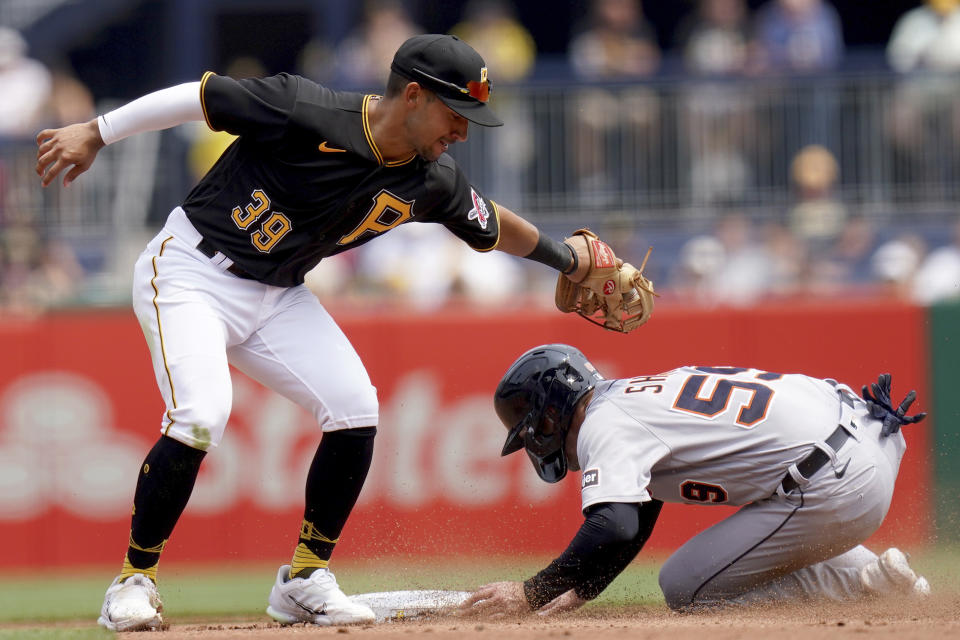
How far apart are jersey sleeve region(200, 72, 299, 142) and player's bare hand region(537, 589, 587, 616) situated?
6.69 ft

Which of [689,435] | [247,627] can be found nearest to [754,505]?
[689,435]

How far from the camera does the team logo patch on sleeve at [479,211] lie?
5.36 metres

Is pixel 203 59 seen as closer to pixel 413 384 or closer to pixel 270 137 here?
pixel 413 384

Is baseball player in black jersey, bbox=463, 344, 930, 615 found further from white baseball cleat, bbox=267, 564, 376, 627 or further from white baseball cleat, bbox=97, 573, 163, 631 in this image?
white baseball cleat, bbox=97, 573, 163, 631

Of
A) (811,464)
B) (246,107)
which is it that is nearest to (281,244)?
(246,107)

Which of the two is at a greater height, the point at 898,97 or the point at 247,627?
the point at 898,97

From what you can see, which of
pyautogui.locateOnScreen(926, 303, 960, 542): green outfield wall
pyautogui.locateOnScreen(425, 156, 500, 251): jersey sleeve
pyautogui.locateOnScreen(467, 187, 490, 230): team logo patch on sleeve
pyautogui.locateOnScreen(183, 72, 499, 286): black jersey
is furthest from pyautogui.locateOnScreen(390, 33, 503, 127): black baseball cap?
pyautogui.locateOnScreen(926, 303, 960, 542): green outfield wall

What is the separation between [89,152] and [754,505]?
2849 millimetres

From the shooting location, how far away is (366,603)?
5695mm

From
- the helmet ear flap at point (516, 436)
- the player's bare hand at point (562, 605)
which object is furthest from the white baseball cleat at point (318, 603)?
the helmet ear flap at point (516, 436)

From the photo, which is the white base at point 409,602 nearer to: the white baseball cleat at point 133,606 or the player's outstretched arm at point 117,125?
the white baseball cleat at point 133,606

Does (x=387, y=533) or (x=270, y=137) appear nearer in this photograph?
(x=270, y=137)

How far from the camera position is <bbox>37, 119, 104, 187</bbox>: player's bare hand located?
4840mm

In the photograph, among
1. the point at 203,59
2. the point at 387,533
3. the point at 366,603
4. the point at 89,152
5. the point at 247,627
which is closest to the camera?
the point at 89,152
